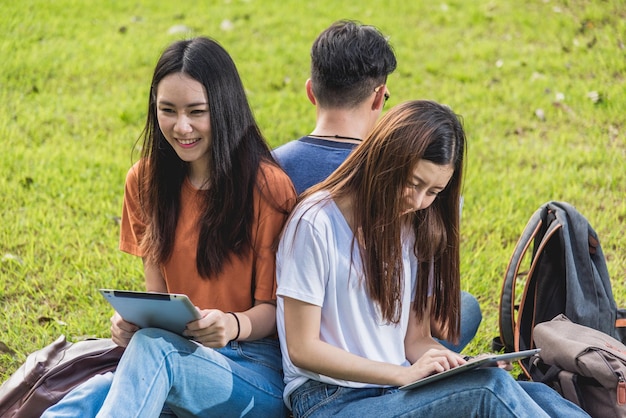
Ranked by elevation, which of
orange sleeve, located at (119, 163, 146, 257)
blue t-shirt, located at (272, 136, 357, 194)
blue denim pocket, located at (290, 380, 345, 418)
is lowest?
blue denim pocket, located at (290, 380, 345, 418)

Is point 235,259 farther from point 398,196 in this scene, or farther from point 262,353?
point 398,196

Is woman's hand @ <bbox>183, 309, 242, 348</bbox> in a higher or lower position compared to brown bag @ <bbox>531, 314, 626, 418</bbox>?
higher

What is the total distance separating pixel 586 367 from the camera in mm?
2865

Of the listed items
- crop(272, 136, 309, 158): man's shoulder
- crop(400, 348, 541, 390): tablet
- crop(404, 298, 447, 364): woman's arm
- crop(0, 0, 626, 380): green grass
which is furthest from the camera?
crop(0, 0, 626, 380): green grass

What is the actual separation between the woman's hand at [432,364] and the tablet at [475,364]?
0.03m

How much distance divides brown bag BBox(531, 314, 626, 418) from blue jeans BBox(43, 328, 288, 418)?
935 mm

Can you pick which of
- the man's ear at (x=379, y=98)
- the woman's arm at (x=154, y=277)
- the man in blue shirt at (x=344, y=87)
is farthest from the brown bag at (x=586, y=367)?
the woman's arm at (x=154, y=277)

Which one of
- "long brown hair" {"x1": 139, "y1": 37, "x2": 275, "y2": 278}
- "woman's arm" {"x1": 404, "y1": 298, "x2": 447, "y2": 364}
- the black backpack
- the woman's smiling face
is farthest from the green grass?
the woman's smiling face

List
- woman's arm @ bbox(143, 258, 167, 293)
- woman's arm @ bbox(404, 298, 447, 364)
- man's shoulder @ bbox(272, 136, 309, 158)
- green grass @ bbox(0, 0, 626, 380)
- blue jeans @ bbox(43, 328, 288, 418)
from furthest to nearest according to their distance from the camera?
green grass @ bbox(0, 0, 626, 380)
man's shoulder @ bbox(272, 136, 309, 158)
woman's arm @ bbox(143, 258, 167, 293)
woman's arm @ bbox(404, 298, 447, 364)
blue jeans @ bbox(43, 328, 288, 418)

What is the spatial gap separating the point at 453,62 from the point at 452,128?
4.01m

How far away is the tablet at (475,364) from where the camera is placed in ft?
7.85

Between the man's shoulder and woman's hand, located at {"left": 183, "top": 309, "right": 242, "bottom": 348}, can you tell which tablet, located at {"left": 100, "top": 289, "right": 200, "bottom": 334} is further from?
the man's shoulder

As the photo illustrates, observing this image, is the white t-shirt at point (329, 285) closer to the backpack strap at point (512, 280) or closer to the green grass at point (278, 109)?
the backpack strap at point (512, 280)

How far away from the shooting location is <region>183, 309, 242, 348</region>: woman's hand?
2.64 m
